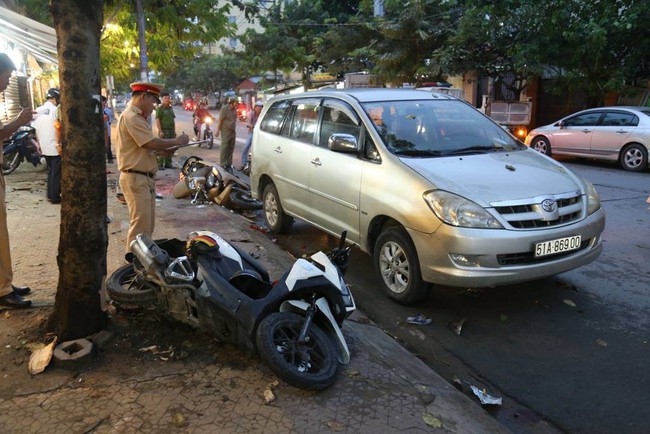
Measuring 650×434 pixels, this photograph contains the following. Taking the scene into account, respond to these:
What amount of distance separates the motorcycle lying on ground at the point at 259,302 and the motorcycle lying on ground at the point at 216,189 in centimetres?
506

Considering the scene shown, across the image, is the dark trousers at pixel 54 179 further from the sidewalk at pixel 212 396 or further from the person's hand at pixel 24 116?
the sidewalk at pixel 212 396

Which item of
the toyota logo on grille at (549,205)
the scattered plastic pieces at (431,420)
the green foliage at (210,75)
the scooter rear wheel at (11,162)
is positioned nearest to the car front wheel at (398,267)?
the toyota logo on grille at (549,205)

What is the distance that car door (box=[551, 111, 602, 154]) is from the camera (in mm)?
13438

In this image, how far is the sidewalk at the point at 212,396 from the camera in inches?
108

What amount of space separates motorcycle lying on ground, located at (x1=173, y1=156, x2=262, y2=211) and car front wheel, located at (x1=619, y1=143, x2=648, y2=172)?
341 inches

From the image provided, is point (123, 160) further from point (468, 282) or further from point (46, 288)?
point (468, 282)

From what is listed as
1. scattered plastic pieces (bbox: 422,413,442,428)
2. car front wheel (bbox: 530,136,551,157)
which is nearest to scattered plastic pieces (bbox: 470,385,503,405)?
scattered plastic pieces (bbox: 422,413,442,428)

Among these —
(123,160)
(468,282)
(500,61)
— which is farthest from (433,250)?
(500,61)

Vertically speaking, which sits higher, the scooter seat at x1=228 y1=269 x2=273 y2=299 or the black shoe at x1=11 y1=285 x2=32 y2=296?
the scooter seat at x1=228 y1=269 x2=273 y2=299

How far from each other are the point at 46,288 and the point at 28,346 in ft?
3.90

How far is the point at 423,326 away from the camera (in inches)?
172

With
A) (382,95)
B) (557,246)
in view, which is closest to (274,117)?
(382,95)

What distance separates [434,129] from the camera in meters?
5.27

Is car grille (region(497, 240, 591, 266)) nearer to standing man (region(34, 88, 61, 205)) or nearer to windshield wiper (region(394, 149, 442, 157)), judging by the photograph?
windshield wiper (region(394, 149, 442, 157))
